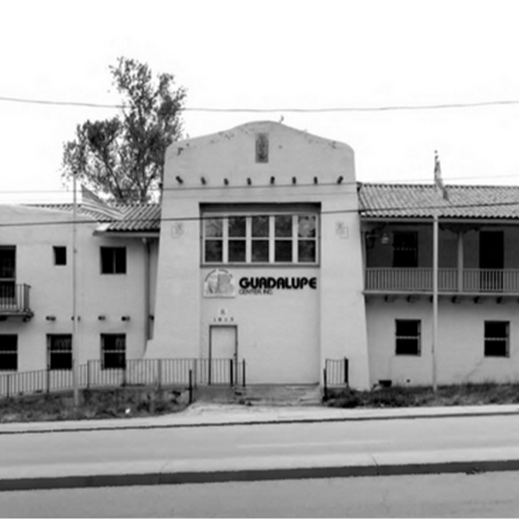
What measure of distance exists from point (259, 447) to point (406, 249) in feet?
52.9

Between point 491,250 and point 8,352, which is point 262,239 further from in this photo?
point 8,352

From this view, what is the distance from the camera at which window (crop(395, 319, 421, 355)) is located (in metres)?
25.6

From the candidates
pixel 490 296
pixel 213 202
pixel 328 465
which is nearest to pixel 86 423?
pixel 328 465

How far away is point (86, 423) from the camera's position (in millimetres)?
16797

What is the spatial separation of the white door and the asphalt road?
16.0 meters

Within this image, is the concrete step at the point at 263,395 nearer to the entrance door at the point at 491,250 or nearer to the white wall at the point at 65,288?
the white wall at the point at 65,288

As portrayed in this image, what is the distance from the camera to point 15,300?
2544 centimetres

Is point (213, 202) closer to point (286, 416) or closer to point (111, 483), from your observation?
point (286, 416)

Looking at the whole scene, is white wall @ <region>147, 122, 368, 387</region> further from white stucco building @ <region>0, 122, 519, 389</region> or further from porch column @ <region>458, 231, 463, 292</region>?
porch column @ <region>458, 231, 463, 292</region>

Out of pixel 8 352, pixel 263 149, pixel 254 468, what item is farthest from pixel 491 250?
pixel 254 468

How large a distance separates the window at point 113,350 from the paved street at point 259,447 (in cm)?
1062

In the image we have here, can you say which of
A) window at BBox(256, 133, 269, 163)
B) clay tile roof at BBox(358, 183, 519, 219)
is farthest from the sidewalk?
window at BBox(256, 133, 269, 163)

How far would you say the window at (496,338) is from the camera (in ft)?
83.8

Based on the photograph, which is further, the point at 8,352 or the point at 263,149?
the point at 8,352
